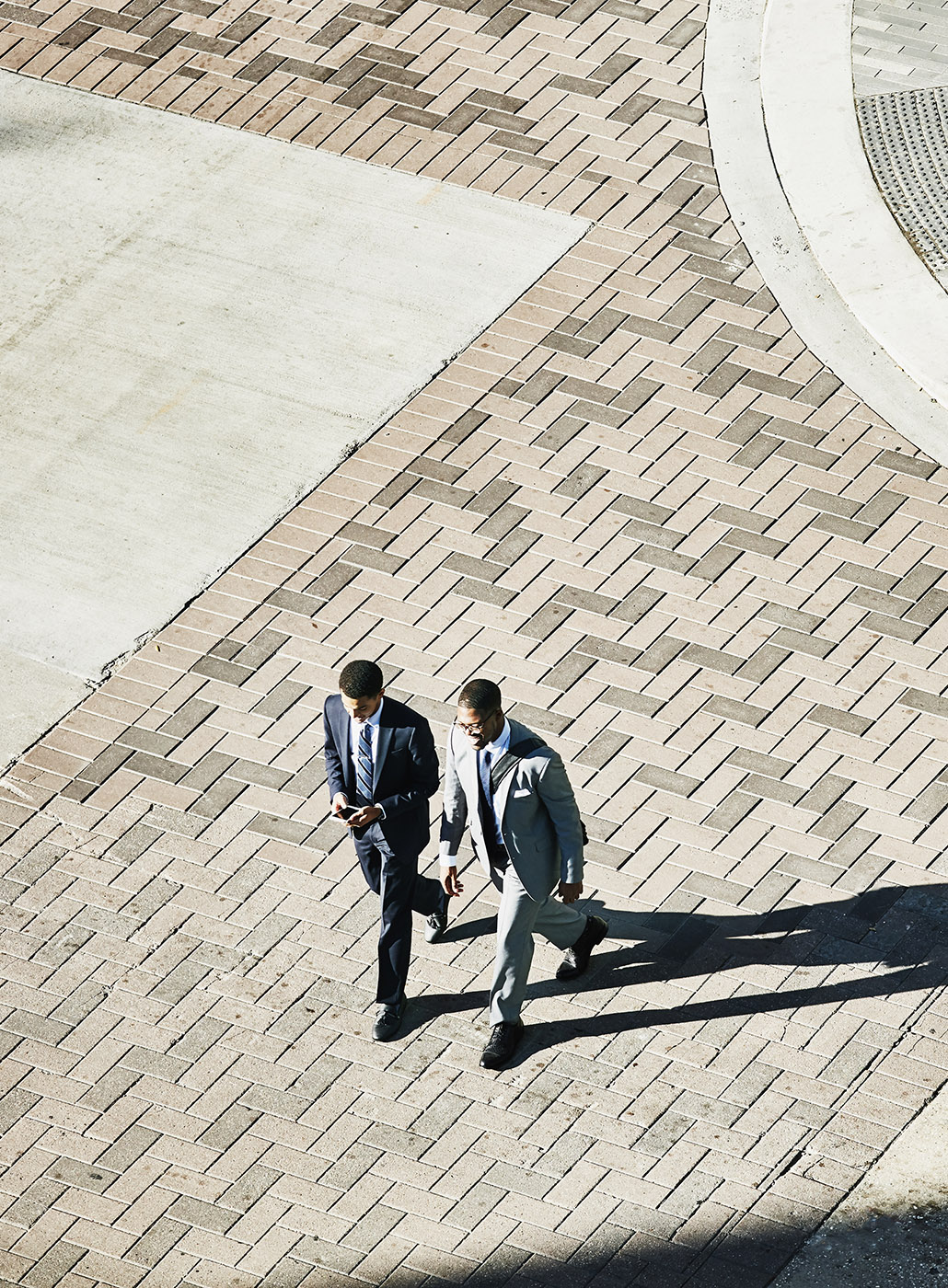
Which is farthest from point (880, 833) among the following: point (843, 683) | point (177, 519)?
point (177, 519)

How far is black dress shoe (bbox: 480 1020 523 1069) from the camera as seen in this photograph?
735 cm

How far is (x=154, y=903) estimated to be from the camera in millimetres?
8016

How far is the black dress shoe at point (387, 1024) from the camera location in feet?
24.5

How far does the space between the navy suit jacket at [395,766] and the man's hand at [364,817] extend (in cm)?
6

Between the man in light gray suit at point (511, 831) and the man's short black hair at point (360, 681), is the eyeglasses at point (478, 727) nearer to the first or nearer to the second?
the man in light gray suit at point (511, 831)

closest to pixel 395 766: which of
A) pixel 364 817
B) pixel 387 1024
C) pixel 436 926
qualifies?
pixel 364 817

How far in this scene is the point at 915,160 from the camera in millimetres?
11125

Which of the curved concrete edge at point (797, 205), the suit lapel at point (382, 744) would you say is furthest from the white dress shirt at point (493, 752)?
the curved concrete edge at point (797, 205)

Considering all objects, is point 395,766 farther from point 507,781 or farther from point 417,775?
point 507,781

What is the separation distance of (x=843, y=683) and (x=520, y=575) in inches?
63.5

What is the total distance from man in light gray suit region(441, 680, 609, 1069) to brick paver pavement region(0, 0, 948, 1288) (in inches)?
15.0

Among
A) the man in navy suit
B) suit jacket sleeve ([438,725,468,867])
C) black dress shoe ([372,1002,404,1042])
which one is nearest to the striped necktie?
the man in navy suit

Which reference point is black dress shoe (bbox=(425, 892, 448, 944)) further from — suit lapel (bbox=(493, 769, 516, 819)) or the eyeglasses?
the eyeglasses

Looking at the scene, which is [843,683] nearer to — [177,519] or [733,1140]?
[733,1140]
